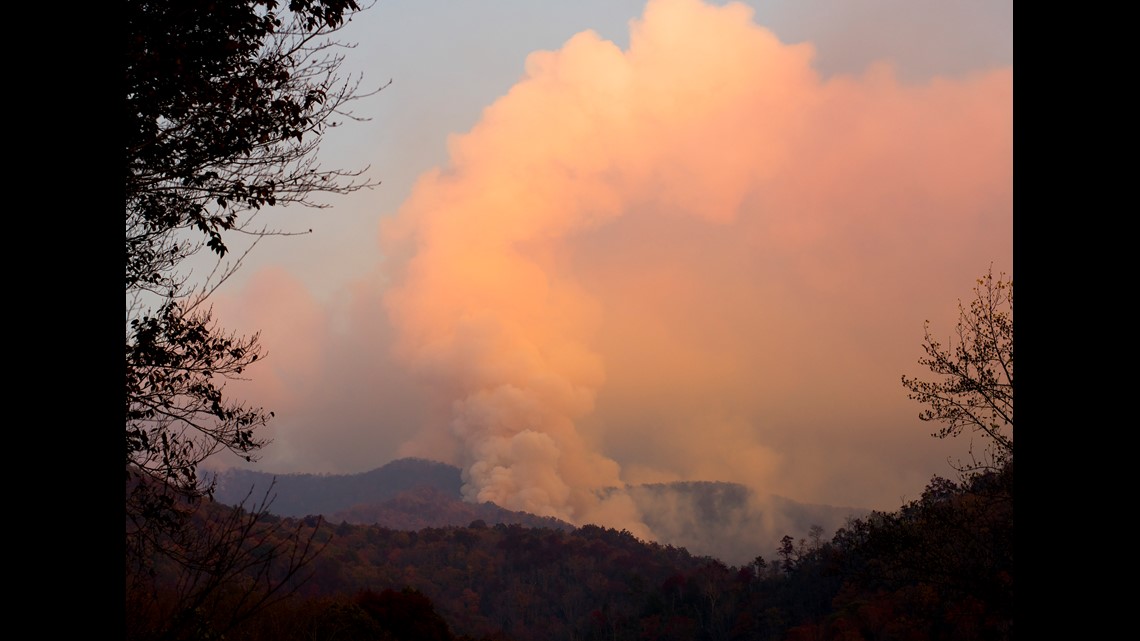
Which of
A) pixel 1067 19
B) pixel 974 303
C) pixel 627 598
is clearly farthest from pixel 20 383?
pixel 627 598

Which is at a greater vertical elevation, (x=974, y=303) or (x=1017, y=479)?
(x=974, y=303)

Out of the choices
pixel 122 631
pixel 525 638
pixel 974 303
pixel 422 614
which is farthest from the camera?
pixel 525 638

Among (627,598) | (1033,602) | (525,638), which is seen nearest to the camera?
(1033,602)

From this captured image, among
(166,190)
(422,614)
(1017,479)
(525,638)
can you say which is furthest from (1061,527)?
(525,638)

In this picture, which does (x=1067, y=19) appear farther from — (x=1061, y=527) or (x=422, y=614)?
(x=422, y=614)

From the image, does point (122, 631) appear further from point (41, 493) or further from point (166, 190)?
point (166, 190)

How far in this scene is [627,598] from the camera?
100375 millimetres

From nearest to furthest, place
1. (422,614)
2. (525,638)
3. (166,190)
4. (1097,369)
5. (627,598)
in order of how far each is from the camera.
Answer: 1. (1097,369)
2. (166,190)
3. (422,614)
4. (627,598)
5. (525,638)

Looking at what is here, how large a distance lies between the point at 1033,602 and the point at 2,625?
2.71m

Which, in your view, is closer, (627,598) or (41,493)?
(41,493)

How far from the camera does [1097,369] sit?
198 cm

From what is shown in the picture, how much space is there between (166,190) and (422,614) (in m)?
26.2

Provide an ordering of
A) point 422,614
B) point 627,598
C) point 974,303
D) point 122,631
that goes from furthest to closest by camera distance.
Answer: point 627,598, point 422,614, point 974,303, point 122,631

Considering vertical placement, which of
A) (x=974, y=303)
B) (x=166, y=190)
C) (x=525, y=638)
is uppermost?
(x=974, y=303)
